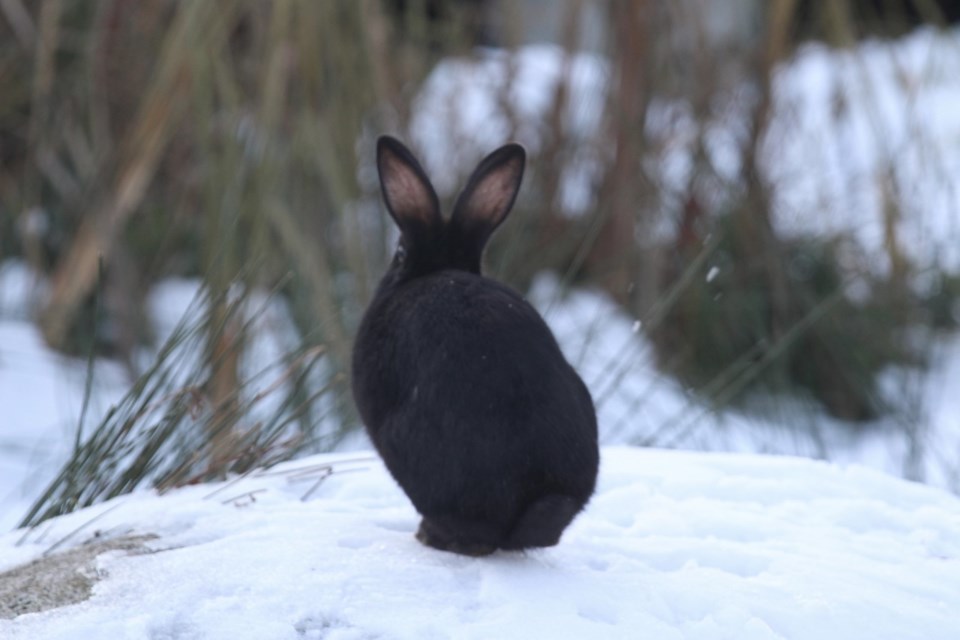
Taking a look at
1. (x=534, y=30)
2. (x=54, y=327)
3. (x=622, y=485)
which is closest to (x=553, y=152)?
(x=54, y=327)

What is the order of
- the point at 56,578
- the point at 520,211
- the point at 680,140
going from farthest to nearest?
the point at 680,140
the point at 520,211
the point at 56,578

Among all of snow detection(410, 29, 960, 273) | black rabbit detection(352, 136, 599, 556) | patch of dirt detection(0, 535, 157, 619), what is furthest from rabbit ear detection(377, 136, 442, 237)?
snow detection(410, 29, 960, 273)

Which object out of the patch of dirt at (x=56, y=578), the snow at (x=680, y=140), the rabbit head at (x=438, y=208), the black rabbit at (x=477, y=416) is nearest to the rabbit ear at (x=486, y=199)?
the rabbit head at (x=438, y=208)

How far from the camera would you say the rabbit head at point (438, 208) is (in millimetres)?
1942

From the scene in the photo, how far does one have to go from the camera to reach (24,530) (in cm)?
196

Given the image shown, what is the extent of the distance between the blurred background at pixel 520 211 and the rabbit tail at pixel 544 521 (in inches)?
27.5

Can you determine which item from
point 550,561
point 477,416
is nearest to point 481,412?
point 477,416

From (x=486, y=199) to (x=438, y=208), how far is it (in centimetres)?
7

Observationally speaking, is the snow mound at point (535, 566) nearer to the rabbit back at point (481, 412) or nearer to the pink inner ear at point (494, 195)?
the rabbit back at point (481, 412)

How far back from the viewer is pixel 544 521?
5.74 feet

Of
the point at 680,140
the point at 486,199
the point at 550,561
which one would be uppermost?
the point at 486,199

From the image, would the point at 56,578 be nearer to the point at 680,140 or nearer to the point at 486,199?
the point at 486,199

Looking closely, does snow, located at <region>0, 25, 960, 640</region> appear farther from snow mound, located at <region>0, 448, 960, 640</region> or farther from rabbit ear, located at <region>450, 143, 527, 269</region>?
rabbit ear, located at <region>450, 143, 527, 269</region>

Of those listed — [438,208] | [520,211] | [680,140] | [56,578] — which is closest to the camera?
[56,578]
